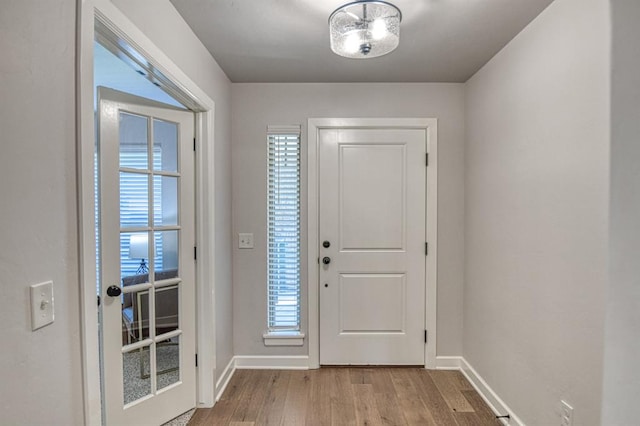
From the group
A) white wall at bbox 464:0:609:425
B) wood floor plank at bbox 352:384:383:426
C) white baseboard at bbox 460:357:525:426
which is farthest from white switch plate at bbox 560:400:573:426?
wood floor plank at bbox 352:384:383:426

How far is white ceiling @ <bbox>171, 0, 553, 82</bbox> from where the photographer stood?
1.64 metres

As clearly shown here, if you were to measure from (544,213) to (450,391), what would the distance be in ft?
4.94

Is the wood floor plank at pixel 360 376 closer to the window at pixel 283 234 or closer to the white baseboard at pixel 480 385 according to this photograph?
the window at pixel 283 234

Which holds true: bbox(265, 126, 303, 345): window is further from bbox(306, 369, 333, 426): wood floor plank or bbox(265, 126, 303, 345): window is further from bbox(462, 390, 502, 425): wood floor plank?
bbox(462, 390, 502, 425): wood floor plank

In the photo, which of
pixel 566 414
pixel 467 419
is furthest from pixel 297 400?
pixel 566 414

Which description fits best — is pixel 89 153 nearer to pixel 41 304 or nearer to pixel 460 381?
pixel 41 304

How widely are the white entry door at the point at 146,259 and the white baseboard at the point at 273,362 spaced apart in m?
0.58

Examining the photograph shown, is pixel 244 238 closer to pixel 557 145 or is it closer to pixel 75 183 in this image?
pixel 75 183

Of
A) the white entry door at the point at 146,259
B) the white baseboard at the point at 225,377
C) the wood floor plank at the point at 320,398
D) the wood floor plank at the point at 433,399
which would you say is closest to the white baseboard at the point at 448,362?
the wood floor plank at the point at 433,399

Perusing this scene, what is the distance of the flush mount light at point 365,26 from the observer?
1523 mm

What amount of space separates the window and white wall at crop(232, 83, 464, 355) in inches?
2.3

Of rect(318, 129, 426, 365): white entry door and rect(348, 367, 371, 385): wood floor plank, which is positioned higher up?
rect(318, 129, 426, 365): white entry door

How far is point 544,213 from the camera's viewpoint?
1.66 metres

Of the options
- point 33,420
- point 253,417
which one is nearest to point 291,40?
point 33,420
